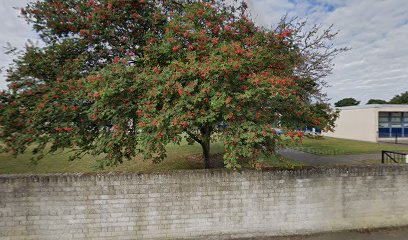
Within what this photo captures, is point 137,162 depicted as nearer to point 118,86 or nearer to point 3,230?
point 3,230

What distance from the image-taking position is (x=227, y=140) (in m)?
4.27

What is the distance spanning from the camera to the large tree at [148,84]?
13.9ft

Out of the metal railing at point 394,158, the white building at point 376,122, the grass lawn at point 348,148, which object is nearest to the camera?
the metal railing at point 394,158

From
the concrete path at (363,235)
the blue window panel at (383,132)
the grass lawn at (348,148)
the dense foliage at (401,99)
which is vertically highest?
the dense foliage at (401,99)

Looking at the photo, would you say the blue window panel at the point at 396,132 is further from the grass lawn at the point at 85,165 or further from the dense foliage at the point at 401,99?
the dense foliage at the point at 401,99

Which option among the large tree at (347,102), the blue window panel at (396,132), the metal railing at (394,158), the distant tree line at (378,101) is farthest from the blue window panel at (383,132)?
the large tree at (347,102)

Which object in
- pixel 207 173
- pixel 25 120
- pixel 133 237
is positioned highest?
pixel 25 120

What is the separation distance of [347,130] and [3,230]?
1063 inches

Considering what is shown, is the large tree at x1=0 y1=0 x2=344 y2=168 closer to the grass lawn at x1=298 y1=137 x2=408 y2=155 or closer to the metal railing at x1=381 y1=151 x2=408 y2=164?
the metal railing at x1=381 y1=151 x2=408 y2=164

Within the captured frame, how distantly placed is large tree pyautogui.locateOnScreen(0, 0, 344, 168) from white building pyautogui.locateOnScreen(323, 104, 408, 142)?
18.9 meters

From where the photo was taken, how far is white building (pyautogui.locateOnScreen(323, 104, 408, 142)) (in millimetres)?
19828

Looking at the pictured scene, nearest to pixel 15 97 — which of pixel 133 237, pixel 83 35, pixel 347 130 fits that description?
pixel 83 35

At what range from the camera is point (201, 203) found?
4570mm

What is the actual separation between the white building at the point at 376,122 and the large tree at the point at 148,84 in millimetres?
18937
